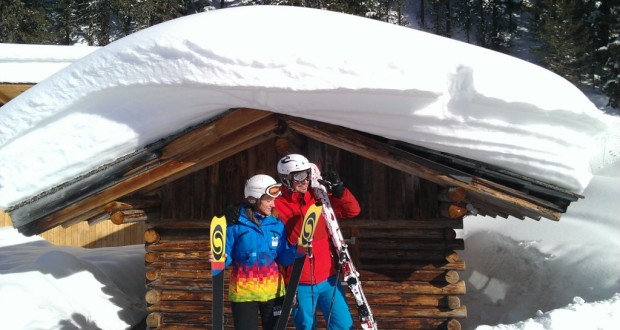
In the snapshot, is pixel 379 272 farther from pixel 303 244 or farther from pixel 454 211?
pixel 303 244

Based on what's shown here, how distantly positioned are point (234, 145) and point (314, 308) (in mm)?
1962

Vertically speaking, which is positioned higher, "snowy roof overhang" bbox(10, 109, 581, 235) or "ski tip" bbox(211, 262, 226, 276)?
"snowy roof overhang" bbox(10, 109, 581, 235)

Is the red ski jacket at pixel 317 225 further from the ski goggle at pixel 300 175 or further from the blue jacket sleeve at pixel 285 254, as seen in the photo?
the ski goggle at pixel 300 175

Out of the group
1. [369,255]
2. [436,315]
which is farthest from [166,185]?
[436,315]

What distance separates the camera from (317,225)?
17.2ft

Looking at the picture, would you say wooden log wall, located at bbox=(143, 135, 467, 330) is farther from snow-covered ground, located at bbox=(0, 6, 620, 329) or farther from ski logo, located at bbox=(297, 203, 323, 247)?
ski logo, located at bbox=(297, 203, 323, 247)

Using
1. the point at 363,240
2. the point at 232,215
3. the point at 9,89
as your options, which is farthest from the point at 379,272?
the point at 9,89

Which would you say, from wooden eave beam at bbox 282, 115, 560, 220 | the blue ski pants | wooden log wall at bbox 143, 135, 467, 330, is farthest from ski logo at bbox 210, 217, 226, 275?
wooden log wall at bbox 143, 135, 467, 330

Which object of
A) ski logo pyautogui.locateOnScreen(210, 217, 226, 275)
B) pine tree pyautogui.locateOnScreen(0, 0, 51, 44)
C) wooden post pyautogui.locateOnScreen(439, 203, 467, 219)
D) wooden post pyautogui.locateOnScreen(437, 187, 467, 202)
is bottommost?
ski logo pyautogui.locateOnScreen(210, 217, 226, 275)

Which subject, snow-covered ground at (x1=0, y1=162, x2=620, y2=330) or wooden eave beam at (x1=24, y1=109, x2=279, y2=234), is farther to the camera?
snow-covered ground at (x1=0, y1=162, x2=620, y2=330)

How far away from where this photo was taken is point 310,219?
4.78 m

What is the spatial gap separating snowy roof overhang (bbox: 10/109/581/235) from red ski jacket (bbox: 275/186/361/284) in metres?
0.80

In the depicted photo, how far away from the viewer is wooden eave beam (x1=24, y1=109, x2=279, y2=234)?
589 cm

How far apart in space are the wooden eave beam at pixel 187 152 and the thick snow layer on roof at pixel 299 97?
17 cm
